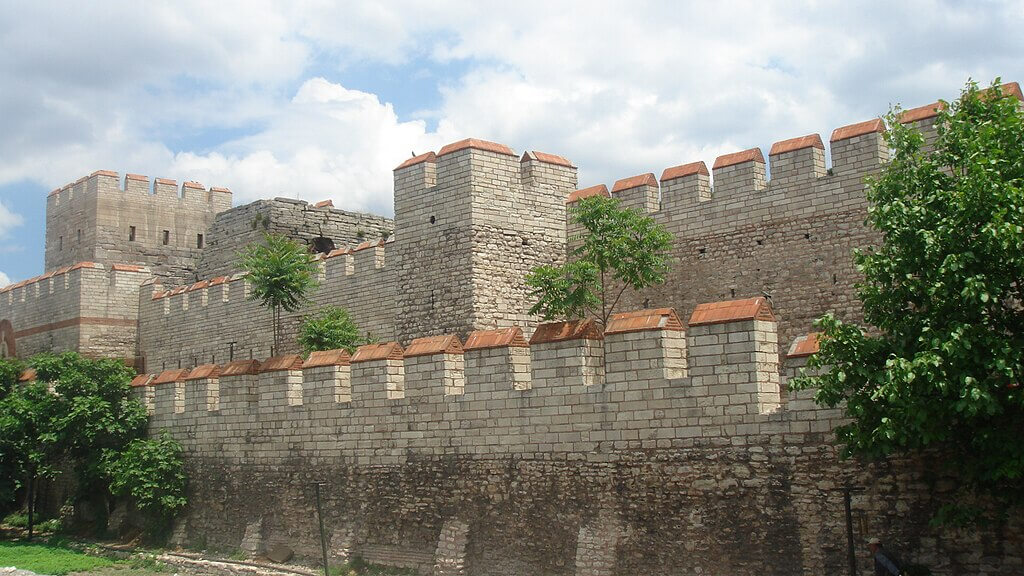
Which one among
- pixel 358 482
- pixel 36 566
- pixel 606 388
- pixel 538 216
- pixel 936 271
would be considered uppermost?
pixel 538 216

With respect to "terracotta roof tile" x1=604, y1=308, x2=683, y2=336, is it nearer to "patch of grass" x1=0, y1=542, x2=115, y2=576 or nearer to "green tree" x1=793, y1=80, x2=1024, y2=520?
"green tree" x1=793, y1=80, x2=1024, y2=520

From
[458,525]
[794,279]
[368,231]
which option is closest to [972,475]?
[794,279]

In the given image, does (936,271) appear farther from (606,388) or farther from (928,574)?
(606,388)

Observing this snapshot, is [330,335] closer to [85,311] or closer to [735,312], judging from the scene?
[85,311]

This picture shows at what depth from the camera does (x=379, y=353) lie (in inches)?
573

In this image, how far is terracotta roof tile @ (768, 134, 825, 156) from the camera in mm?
14172

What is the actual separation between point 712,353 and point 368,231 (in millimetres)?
15680

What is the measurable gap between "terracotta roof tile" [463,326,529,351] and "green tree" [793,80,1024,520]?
171 inches

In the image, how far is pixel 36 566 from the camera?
16.8 m

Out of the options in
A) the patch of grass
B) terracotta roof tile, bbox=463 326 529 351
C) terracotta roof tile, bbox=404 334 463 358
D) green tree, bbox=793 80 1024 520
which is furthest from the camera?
the patch of grass

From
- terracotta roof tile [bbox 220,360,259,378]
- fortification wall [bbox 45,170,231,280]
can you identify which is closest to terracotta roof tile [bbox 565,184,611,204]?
terracotta roof tile [bbox 220,360,259,378]

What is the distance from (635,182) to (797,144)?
264cm

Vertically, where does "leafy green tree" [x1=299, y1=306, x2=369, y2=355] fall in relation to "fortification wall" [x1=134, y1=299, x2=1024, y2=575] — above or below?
above

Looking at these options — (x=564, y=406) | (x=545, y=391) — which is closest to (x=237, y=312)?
(x=545, y=391)
